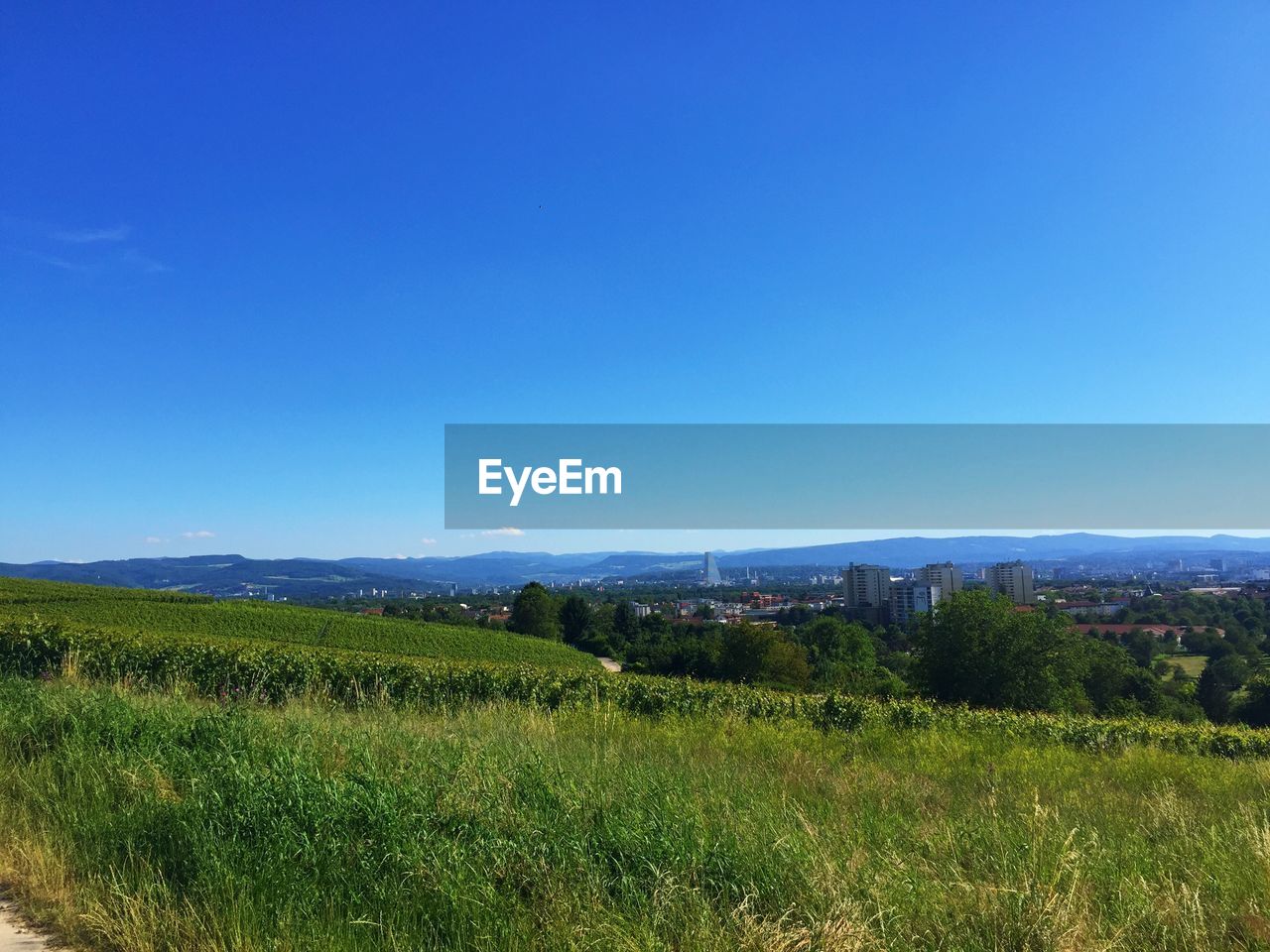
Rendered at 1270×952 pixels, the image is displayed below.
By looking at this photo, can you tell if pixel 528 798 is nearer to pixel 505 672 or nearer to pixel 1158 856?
pixel 1158 856

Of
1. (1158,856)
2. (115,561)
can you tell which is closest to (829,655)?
(1158,856)

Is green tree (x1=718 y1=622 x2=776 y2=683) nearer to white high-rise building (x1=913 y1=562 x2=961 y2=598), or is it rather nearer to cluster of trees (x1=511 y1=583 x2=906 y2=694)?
cluster of trees (x1=511 y1=583 x2=906 y2=694)

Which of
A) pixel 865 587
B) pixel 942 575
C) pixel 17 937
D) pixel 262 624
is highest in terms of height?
pixel 17 937

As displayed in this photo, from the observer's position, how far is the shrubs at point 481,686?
11.6 metres

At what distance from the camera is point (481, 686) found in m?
12.8

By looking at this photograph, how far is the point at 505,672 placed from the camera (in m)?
13.0

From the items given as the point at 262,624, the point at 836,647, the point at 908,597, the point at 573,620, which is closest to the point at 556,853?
the point at 262,624

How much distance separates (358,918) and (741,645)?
5376 cm

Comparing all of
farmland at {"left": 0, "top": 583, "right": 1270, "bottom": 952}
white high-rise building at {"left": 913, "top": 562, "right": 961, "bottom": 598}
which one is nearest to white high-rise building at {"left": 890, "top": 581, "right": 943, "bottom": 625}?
white high-rise building at {"left": 913, "top": 562, "right": 961, "bottom": 598}

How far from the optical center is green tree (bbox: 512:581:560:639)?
74312 millimetres

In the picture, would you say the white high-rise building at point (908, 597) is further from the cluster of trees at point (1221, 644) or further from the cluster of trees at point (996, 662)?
the cluster of trees at point (996, 662)

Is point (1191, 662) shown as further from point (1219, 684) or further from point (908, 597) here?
point (908, 597)

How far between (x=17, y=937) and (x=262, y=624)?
40.2 m

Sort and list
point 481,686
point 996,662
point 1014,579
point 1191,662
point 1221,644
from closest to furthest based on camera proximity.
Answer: point 481,686 < point 996,662 < point 1221,644 < point 1191,662 < point 1014,579
